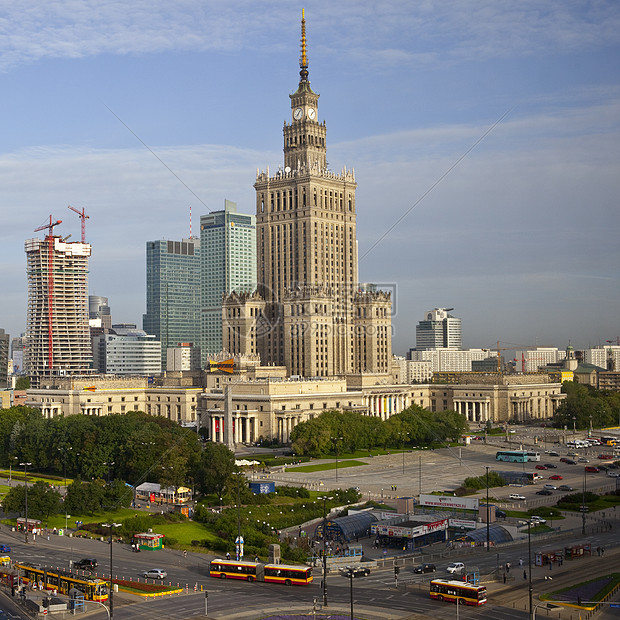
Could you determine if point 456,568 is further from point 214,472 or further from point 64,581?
point 214,472

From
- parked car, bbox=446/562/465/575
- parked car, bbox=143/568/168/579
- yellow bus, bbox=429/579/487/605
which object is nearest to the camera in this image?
yellow bus, bbox=429/579/487/605

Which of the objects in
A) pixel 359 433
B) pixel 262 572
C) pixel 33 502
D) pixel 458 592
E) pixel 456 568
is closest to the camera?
pixel 458 592

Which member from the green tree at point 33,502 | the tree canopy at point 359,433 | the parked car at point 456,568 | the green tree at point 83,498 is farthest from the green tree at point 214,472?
the parked car at point 456,568

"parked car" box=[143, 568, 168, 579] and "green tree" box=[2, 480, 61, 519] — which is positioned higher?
"green tree" box=[2, 480, 61, 519]

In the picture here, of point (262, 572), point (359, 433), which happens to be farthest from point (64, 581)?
point (359, 433)

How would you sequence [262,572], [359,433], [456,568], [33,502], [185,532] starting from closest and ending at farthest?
[262,572] → [456,568] → [185,532] → [33,502] → [359,433]

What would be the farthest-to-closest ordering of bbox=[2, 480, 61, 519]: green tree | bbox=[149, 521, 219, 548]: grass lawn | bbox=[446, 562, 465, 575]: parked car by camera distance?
bbox=[2, 480, 61, 519]: green tree
bbox=[149, 521, 219, 548]: grass lawn
bbox=[446, 562, 465, 575]: parked car

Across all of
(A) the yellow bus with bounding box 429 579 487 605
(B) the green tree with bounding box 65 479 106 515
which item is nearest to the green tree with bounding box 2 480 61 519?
(B) the green tree with bounding box 65 479 106 515

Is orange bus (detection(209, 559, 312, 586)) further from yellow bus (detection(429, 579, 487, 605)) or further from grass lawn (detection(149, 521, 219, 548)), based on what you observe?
grass lawn (detection(149, 521, 219, 548))

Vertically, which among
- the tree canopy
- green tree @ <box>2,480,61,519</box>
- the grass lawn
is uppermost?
the tree canopy

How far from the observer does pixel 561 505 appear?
414 feet

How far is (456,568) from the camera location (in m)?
88.2

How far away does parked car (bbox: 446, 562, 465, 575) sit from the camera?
87375 millimetres

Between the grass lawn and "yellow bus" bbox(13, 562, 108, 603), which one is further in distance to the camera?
the grass lawn
